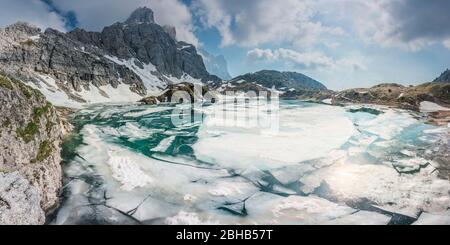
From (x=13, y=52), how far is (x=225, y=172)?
553 feet

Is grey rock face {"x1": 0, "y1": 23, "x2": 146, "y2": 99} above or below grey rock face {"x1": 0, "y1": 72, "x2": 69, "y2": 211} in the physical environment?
above

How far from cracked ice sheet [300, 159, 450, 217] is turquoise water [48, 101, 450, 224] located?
0.08 metres

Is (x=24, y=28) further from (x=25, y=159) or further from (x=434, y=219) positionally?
(x=434, y=219)

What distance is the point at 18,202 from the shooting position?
1766cm

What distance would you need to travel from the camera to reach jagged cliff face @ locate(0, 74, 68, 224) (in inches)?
693

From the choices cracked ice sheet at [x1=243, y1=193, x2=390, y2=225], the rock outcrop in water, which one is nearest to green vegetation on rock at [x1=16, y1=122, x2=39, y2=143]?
cracked ice sheet at [x1=243, y1=193, x2=390, y2=225]

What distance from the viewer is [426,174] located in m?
26.7

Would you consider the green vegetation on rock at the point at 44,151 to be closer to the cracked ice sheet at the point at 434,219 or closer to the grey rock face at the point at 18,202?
the grey rock face at the point at 18,202

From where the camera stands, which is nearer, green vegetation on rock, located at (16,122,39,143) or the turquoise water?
the turquoise water

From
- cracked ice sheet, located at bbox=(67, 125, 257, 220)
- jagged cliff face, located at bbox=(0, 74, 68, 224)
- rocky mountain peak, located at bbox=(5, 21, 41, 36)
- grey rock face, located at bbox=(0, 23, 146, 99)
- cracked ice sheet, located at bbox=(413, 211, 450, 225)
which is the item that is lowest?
cracked ice sheet, located at bbox=(413, 211, 450, 225)

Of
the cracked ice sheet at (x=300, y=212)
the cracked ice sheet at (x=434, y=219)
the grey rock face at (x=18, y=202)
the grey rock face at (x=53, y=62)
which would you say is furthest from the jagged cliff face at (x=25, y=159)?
the grey rock face at (x=53, y=62)

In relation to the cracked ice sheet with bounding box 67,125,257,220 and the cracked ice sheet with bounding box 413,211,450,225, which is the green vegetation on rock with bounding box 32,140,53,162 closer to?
the cracked ice sheet with bounding box 67,125,257,220

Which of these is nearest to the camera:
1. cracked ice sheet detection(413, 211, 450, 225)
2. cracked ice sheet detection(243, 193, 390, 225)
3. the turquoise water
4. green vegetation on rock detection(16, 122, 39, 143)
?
cracked ice sheet detection(413, 211, 450, 225)

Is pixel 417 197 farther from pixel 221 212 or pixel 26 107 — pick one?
pixel 26 107
